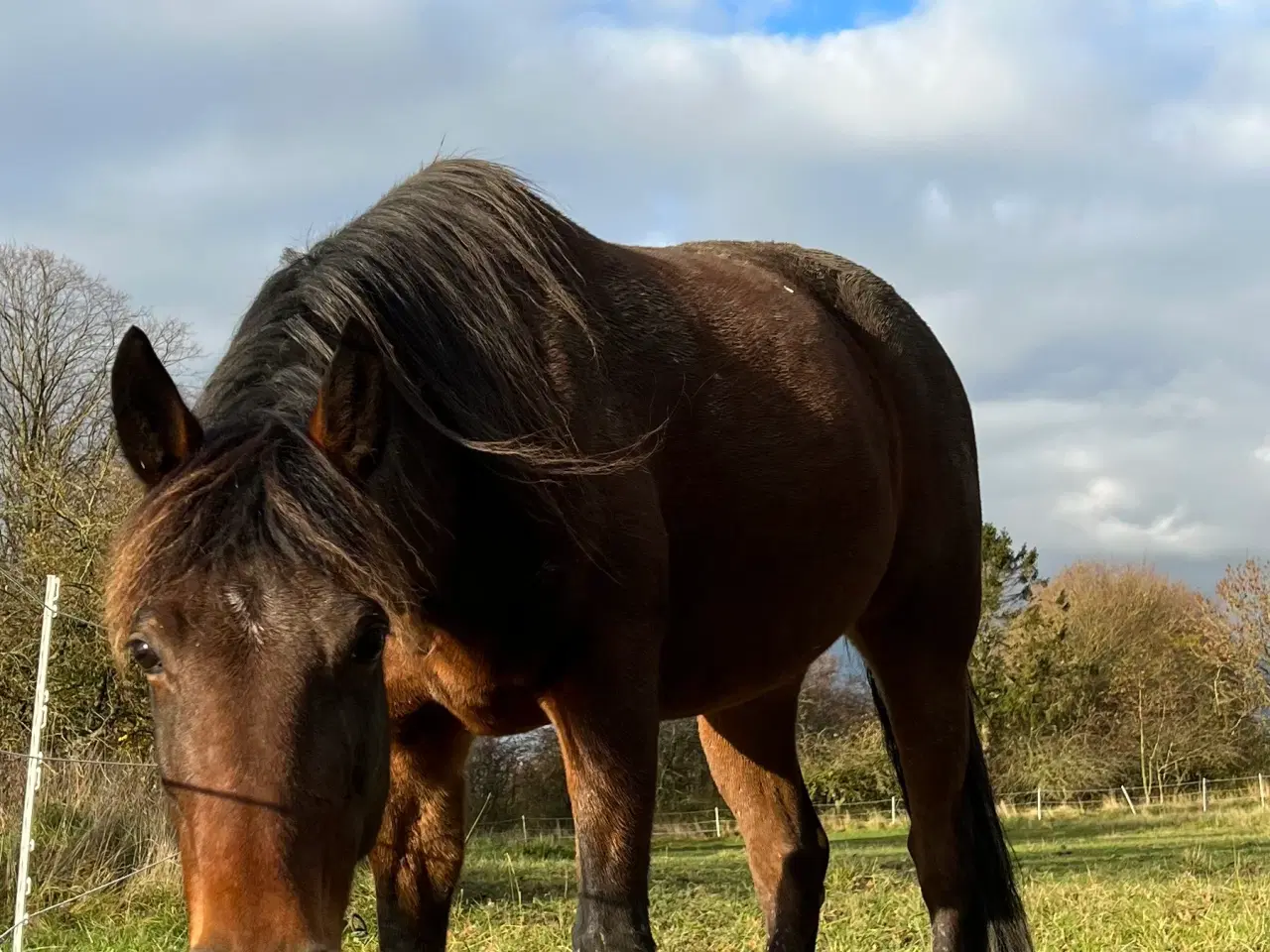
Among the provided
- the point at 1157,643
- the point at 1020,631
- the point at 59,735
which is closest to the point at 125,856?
the point at 59,735

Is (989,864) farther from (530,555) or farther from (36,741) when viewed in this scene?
(36,741)

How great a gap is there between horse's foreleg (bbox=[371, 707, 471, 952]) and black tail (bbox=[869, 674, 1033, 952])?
220 cm

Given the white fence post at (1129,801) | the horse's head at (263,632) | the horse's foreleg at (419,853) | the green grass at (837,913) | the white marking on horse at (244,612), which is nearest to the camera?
the horse's head at (263,632)

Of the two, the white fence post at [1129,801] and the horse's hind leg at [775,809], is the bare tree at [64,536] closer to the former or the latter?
the horse's hind leg at [775,809]

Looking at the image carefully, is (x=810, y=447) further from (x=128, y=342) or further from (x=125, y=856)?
(x=125, y=856)

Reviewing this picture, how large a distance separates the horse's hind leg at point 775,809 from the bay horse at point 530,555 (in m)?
0.01

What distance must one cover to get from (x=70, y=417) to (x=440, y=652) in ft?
53.1

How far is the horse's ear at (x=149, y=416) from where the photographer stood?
2432 mm

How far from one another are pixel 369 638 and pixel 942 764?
3240 millimetres

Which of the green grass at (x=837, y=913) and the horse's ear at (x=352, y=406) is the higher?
the horse's ear at (x=352, y=406)

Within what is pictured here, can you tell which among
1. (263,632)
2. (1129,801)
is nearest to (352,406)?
(263,632)

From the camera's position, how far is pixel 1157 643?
40812mm

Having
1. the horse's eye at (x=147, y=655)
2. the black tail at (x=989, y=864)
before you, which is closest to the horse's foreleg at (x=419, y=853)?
the horse's eye at (x=147, y=655)

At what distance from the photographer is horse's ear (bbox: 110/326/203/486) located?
7.98ft
